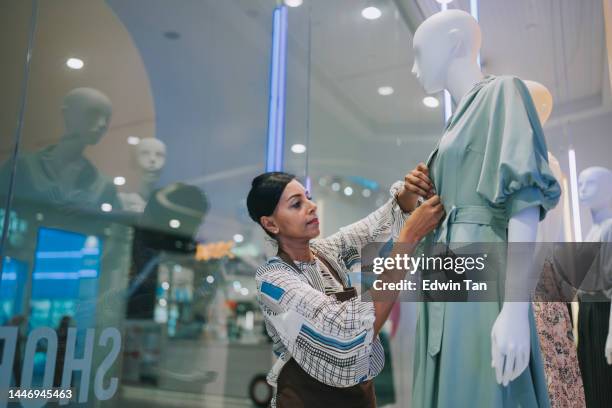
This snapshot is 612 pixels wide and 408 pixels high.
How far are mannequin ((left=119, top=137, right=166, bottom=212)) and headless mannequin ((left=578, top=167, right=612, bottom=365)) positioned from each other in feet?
5.95

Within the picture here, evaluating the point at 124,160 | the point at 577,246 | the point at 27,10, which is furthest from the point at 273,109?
the point at 577,246

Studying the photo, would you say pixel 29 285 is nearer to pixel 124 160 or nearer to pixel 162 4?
pixel 124 160

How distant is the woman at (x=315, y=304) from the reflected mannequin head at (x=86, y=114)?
2.15 ft

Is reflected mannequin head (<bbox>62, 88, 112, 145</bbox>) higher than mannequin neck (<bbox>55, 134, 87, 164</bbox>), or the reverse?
reflected mannequin head (<bbox>62, 88, 112, 145</bbox>)

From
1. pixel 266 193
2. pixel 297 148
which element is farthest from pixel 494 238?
pixel 297 148

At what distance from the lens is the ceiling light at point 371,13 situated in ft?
10.1

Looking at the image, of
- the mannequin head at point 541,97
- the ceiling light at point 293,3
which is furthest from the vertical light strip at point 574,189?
the ceiling light at point 293,3

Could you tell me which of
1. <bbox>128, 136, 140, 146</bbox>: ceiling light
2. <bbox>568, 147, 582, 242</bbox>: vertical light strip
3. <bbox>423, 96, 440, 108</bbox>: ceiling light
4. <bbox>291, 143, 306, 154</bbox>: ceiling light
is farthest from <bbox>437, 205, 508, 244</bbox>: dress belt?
<bbox>423, 96, 440, 108</bbox>: ceiling light

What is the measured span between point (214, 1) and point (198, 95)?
545mm

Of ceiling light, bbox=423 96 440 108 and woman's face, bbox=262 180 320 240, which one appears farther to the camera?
ceiling light, bbox=423 96 440 108

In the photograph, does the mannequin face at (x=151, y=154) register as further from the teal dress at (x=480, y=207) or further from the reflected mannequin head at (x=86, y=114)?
the teal dress at (x=480, y=207)

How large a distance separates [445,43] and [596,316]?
4.87ft

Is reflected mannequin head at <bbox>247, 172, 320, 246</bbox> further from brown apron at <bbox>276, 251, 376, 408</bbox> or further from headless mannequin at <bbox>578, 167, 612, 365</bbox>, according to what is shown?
headless mannequin at <bbox>578, 167, 612, 365</bbox>

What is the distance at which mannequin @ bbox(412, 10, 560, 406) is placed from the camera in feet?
3.10
